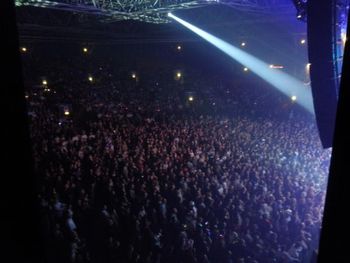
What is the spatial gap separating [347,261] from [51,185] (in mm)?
7208

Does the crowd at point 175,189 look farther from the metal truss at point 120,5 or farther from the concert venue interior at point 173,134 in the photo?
the metal truss at point 120,5

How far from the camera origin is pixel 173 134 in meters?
11.4

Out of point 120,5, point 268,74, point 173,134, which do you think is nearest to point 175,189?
point 173,134

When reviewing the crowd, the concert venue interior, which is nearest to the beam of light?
the concert venue interior

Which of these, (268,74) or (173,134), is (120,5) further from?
(268,74)

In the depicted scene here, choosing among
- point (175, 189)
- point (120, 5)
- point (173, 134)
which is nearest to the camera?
point (175, 189)

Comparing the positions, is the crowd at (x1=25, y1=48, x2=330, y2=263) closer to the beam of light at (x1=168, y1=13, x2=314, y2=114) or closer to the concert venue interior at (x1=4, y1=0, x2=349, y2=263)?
the concert venue interior at (x1=4, y1=0, x2=349, y2=263)

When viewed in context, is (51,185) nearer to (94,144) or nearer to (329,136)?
(94,144)

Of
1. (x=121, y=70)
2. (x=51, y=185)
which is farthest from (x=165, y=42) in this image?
(x=51, y=185)

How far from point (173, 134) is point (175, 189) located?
386cm

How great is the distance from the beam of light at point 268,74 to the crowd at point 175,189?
7.90 m

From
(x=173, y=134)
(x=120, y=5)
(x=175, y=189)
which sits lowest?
(x=175, y=189)

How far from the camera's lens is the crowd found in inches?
248

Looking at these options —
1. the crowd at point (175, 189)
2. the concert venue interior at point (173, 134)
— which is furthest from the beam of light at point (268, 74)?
the crowd at point (175, 189)
